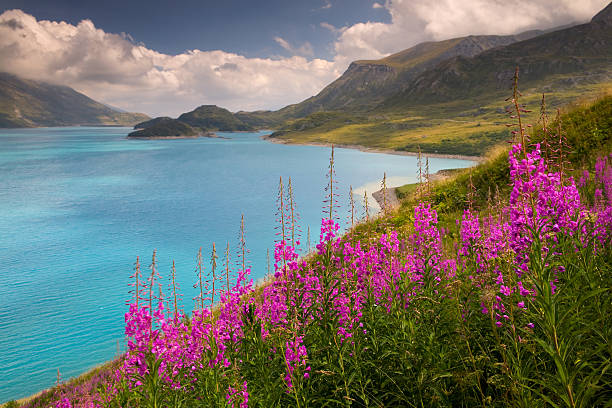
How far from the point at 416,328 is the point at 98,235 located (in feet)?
173

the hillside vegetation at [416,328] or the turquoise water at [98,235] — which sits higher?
the hillside vegetation at [416,328]

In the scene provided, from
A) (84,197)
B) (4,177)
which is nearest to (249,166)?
(84,197)

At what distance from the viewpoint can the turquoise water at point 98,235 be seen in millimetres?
24109

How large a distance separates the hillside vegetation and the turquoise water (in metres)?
22.7

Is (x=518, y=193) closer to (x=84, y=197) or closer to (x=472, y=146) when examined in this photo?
(x=84, y=197)

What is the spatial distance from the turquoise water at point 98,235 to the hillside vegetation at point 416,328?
2266cm

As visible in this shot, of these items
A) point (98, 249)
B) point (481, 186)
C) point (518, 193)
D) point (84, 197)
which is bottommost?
point (98, 249)

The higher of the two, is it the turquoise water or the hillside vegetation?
the hillside vegetation

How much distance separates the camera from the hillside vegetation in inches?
131

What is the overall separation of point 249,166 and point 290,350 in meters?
113

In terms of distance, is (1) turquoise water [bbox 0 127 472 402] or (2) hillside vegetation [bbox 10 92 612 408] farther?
(1) turquoise water [bbox 0 127 472 402]

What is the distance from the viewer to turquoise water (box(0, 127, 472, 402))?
2411 cm

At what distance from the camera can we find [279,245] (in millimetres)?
5438

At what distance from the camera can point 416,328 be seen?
445 centimetres
